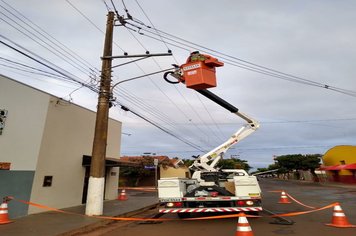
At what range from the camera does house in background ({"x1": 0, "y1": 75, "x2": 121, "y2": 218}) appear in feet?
37.6

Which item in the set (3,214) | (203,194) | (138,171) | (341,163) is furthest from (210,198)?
(341,163)

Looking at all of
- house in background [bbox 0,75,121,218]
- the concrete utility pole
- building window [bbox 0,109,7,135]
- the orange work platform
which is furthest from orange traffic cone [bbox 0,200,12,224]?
the orange work platform

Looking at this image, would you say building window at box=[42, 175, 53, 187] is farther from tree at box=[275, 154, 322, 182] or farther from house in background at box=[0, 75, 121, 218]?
tree at box=[275, 154, 322, 182]

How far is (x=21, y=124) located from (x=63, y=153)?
2501 millimetres

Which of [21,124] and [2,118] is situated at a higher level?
[2,118]

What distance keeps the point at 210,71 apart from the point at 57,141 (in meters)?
7.95

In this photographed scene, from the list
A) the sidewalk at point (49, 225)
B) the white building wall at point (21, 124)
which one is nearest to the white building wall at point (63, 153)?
the white building wall at point (21, 124)

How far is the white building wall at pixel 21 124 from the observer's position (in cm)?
1160

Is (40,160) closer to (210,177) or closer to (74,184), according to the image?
(74,184)

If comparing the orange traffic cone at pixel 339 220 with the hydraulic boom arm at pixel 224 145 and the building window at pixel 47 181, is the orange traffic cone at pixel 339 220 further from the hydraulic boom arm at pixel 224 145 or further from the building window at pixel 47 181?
the building window at pixel 47 181

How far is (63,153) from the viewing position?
13875mm

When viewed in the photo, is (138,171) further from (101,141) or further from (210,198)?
(210,198)

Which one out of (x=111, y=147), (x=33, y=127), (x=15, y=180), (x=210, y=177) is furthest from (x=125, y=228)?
(x=111, y=147)

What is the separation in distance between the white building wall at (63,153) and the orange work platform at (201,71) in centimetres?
678
